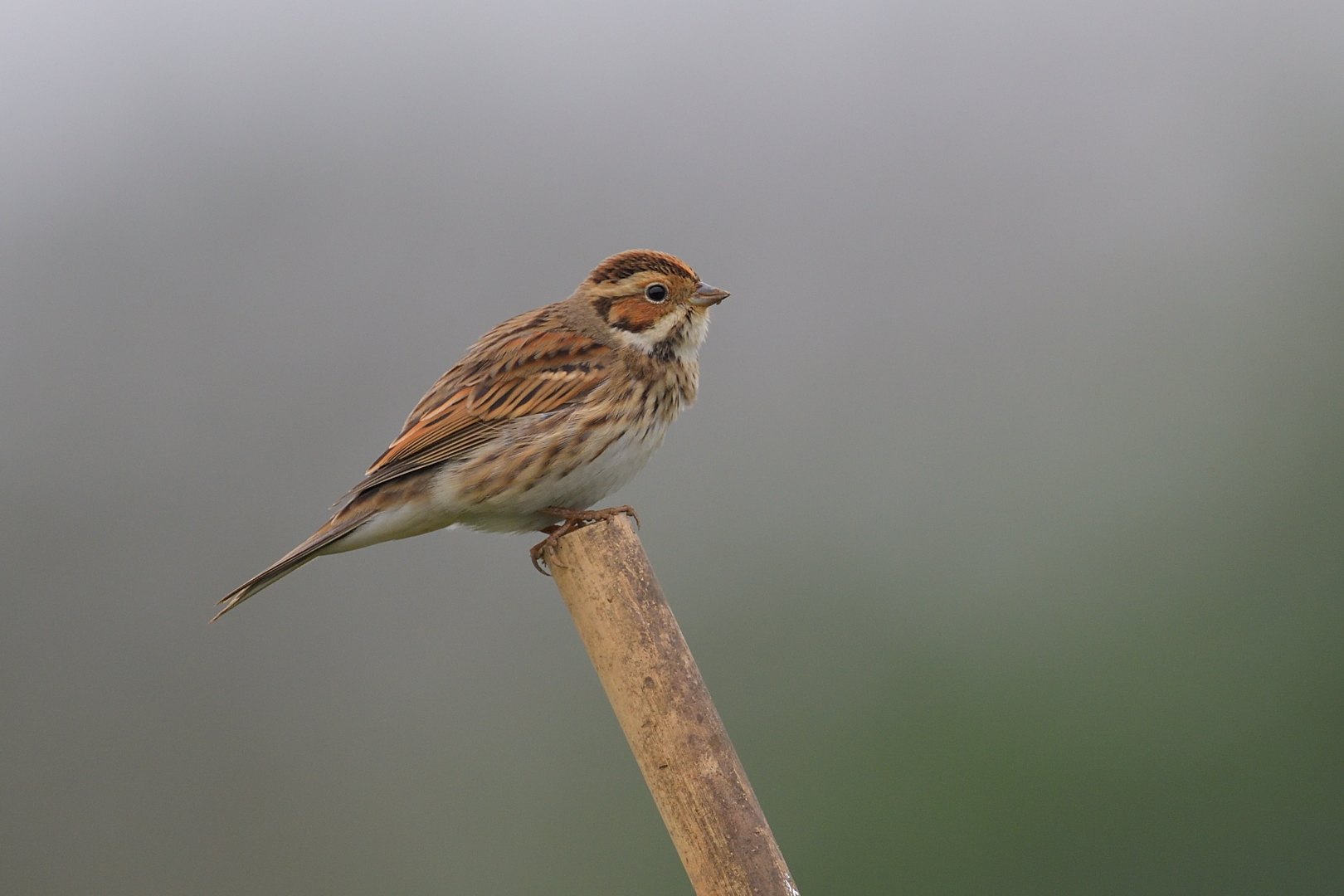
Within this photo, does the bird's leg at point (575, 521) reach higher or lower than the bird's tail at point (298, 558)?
lower

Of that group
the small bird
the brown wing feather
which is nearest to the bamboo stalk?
the small bird

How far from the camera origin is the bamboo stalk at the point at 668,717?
10.7ft

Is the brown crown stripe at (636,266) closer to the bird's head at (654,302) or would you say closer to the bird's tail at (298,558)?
the bird's head at (654,302)

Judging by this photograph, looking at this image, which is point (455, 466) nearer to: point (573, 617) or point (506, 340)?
point (506, 340)

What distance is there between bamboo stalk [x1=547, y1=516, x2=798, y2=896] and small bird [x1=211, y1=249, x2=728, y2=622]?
1384 millimetres

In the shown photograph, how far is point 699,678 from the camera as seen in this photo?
3.50 metres

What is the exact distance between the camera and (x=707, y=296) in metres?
5.79

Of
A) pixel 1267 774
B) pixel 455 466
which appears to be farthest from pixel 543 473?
pixel 1267 774

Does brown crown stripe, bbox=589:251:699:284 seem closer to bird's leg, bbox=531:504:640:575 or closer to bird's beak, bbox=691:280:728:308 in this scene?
bird's beak, bbox=691:280:728:308

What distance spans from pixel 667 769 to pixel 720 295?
2.81m

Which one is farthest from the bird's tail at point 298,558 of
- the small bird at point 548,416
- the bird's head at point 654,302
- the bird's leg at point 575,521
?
the bird's head at point 654,302

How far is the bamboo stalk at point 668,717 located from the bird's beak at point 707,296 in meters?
2.14

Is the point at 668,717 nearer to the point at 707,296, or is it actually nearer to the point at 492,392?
the point at 492,392

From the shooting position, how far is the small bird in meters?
5.30
